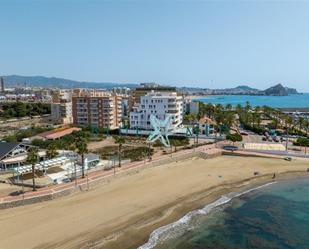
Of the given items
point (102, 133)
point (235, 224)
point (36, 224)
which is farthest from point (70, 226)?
point (102, 133)

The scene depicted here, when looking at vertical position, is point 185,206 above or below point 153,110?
below

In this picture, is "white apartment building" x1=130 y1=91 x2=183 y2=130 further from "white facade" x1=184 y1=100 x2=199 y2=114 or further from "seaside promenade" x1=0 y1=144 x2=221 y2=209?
"white facade" x1=184 y1=100 x2=199 y2=114

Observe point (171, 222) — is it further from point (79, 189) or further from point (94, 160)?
point (94, 160)

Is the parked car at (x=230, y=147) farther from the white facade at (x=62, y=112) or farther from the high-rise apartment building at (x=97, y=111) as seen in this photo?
the white facade at (x=62, y=112)

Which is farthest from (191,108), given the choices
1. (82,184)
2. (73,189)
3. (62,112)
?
(73,189)

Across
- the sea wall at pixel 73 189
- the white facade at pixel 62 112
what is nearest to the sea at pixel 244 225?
the sea wall at pixel 73 189

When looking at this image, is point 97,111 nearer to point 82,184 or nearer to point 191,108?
point 191,108

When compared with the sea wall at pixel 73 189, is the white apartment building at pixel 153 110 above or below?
above
